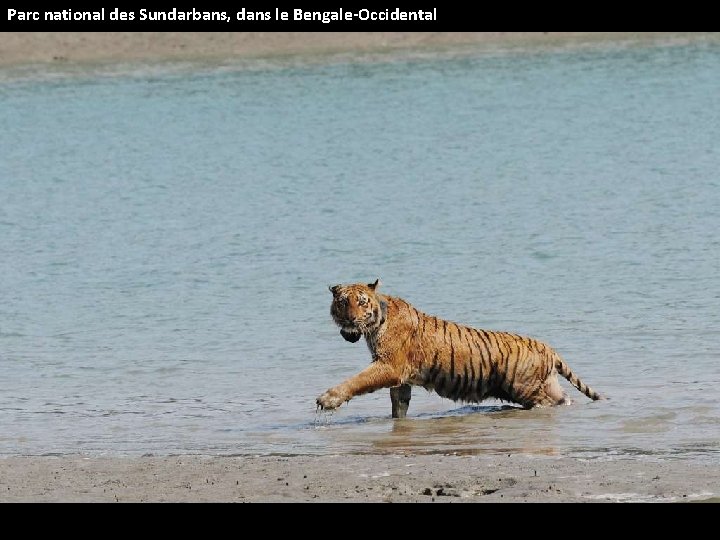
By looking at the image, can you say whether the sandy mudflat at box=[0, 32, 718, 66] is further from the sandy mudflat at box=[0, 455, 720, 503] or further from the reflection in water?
the sandy mudflat at box=[0, 455, 720, 503]

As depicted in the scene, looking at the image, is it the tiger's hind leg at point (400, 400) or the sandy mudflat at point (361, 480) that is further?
the tiger's hind leg at point (400, 400)

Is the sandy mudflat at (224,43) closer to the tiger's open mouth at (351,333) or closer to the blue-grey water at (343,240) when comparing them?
the blue-grey water at (343,240)

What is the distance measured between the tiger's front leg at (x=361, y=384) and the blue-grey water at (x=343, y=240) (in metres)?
0.18

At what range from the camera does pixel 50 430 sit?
366 inches

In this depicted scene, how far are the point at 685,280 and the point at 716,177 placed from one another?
18.6 ft

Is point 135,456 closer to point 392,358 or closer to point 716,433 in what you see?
point 392,358

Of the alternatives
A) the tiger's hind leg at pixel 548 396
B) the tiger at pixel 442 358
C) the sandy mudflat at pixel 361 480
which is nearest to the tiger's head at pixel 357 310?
the tiger at pixel 442 358

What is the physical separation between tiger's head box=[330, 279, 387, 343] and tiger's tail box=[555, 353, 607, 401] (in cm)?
115

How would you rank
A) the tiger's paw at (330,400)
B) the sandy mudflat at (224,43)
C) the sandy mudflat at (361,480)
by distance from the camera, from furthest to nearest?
1. the sandy mudflat at (224,43)
2. the tiger's paw at (330,400)
3. the sandy mudflat at (361,480)

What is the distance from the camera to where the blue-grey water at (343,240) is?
9.48 metres

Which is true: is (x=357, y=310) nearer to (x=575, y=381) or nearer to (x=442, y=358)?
(x=442, y=358)

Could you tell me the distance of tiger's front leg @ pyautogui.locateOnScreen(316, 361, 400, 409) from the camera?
921 cm

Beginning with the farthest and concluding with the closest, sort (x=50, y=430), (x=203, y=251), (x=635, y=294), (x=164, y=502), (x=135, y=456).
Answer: (x=203, y=251)
(x=635, y=294)
(x=50, y=430)
(x=135, y=456)
(x=164, y=502)
